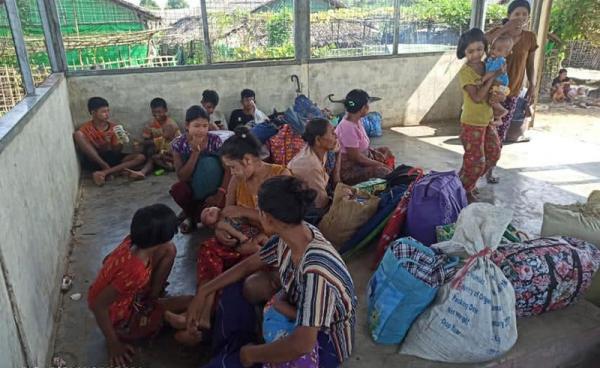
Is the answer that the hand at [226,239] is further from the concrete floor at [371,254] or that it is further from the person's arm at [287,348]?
the person's arm at [287,348]

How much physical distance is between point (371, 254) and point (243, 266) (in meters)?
1.14

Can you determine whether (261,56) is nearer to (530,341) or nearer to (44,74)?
(44,74)

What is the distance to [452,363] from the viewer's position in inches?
82.0

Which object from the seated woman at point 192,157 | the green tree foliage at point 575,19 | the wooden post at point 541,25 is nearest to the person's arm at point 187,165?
the seated woman at point 192,157

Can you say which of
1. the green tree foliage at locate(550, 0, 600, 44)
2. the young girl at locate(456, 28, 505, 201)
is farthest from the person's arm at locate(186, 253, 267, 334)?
the green tree foliage at locate(550, 0, 600, 44)

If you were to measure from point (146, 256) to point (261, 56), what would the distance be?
4638 mm

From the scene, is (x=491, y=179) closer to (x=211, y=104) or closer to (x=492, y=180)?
(x=492, y=180)

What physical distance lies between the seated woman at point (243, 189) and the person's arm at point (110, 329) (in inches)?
21.6

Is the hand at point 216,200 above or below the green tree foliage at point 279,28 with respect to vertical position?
below

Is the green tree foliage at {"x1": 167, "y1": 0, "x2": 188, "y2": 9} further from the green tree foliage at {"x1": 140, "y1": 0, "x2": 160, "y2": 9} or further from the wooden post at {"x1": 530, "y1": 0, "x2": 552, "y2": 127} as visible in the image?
the wooden post at {"x1": 530, "y1": 0, "x2": 552, "y2": 127}

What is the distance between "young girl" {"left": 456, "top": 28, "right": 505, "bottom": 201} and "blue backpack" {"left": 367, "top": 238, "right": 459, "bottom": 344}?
2053 millimetres

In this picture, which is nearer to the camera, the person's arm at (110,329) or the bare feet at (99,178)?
the person's arm at (110,329)

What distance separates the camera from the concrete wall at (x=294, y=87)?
5.68 m

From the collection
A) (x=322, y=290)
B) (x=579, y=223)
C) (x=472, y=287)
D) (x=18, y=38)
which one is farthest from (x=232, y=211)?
(x=18, y=38)
